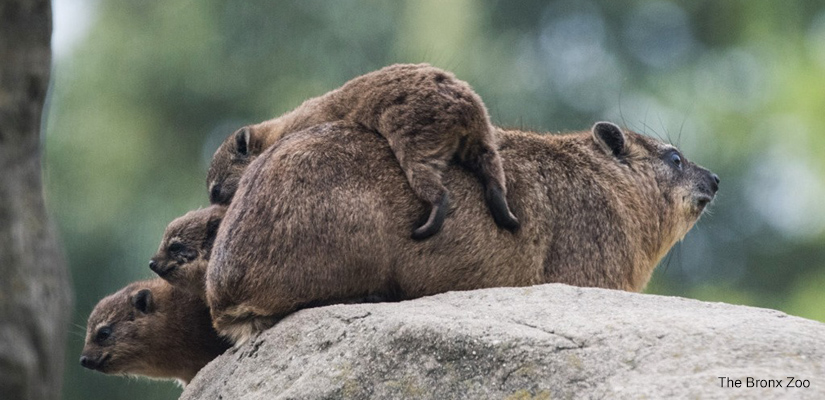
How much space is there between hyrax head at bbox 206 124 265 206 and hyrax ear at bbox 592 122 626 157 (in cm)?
304

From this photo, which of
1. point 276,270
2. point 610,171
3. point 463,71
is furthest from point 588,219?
point 463,71

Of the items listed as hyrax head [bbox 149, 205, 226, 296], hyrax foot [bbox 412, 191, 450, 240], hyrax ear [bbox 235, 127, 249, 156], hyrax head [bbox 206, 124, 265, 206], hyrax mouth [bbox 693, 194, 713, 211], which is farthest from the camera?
hyrax ear [bbox 235, 127, 249, 156]

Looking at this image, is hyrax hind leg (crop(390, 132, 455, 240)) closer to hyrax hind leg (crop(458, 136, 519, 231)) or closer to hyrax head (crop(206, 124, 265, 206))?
hyrax hind leg (crop(458, 136, 519, 231))

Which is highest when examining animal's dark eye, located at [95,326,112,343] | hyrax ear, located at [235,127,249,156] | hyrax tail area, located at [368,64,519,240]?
hyrax ear, located at [235,127,249,156]

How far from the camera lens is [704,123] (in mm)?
28234

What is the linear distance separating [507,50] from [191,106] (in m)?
7.77

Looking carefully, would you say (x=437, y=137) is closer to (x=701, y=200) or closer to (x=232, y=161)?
(x=232, y=161)

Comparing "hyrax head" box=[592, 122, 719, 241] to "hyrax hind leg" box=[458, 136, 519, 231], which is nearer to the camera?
"hyrax hind leg" box=[458, 136, 519, 231]

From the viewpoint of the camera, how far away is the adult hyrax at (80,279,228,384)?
35.3 ft

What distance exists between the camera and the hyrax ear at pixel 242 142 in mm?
11086

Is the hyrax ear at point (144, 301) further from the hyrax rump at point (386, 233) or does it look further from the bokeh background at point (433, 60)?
the bokeh background at point (433, 60)

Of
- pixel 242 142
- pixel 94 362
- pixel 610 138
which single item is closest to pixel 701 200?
pixel 610 138

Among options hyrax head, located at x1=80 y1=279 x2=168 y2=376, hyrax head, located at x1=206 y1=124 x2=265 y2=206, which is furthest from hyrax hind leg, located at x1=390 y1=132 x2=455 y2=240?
hyrax head, located at x1=80 y1=279 x2=168 y2=376

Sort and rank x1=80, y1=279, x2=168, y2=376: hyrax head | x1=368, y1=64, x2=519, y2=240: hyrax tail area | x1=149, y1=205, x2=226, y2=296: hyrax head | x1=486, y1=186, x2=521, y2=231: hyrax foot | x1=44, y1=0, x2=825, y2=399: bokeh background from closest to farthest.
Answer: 1. x1=368, y1=64, x2=519, y2=240: hyrax tail area
2. x1=486, y1=186, x2=521, y2=231: hyrax foot
3. x1=149, y1=205, x2=226, y2=296: hyrax head
4. x1=80, y1=279, x2=168, y2=376: hyrax head
5. x1=44, y1=0, x2=825, y2=399: bokeh background
